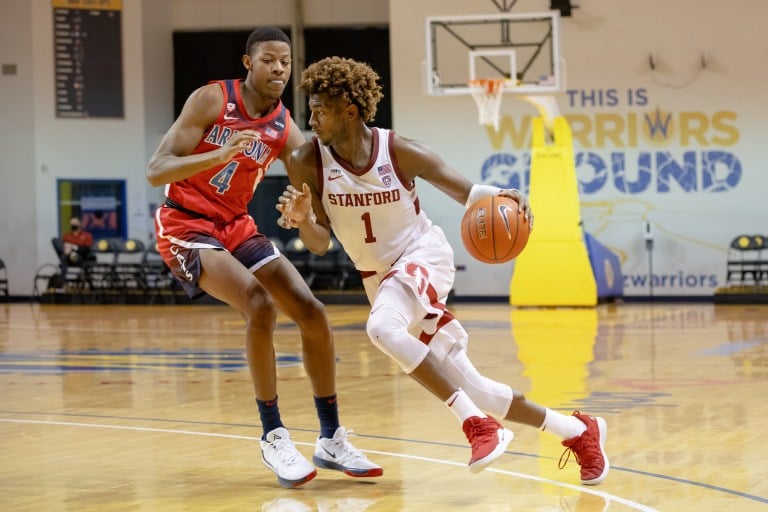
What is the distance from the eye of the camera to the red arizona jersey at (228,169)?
5312 mm

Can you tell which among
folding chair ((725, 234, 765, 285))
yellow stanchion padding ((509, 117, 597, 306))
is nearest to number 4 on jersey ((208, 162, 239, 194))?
yellow stanchion padding ((509, 117, 597, 306))

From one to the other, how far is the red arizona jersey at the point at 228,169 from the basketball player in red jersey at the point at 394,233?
0.40 meters

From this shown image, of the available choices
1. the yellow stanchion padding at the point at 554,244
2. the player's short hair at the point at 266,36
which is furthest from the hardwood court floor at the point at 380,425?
the yellow stanchion padding at the point at 554,244

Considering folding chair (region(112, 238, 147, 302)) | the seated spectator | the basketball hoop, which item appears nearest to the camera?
the basketball hoop

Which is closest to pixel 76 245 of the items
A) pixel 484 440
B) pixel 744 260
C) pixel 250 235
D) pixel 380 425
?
pixel 744 260

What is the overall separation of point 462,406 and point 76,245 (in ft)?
62.5

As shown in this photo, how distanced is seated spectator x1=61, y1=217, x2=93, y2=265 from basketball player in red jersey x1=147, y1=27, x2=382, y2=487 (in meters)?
17.6

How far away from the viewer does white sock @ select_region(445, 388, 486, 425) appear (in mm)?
4500

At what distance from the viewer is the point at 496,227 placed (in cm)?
487

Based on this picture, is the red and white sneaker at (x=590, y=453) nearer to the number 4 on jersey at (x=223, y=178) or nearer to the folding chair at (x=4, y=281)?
the number 4 on jersey at (x=223, y=178)

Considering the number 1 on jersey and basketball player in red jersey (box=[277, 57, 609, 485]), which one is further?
the number 1 on jersey

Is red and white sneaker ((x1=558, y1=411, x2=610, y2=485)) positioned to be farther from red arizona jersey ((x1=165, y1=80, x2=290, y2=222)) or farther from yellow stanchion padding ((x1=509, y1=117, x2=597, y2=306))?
yellow stanchion padding ((x1=509, y1=117, x2=597, y2=306))

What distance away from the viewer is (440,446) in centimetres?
580

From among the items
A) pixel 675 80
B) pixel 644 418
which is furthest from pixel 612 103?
pixel 644 418
